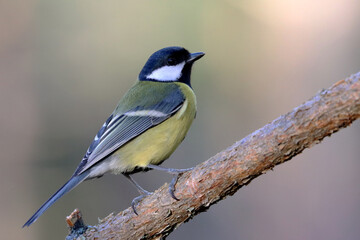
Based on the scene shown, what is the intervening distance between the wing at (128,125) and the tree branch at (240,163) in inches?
21.0

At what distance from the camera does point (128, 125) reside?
3.02 m

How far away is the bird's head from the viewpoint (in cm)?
342

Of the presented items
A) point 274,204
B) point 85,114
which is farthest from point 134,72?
point 274,204

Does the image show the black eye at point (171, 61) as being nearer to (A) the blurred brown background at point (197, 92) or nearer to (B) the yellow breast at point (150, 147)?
(B) the yellow breast at point (150, 147)

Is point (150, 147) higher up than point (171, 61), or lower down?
lower down

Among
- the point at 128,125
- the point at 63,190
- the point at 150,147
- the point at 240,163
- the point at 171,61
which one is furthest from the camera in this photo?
the point at 171,61

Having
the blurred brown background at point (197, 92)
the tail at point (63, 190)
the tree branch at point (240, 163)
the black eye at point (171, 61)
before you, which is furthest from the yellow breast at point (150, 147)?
the blurred brown background at point (197, 92)

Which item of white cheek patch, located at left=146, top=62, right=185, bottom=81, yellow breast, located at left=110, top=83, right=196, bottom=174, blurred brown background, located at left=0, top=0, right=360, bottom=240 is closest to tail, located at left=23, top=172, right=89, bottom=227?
yellow breast, located at left=110, top=83, right=196, bottom=174

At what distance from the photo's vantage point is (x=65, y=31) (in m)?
6.52

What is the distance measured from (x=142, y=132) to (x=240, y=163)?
1070mm

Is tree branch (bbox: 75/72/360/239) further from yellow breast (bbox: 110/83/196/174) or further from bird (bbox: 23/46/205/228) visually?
yellow breast (bbox: 110/83/196/174)

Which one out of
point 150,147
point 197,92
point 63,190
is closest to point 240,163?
point 150,147

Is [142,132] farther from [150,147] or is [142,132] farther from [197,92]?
[197,92]

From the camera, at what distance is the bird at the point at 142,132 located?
2846 mm
